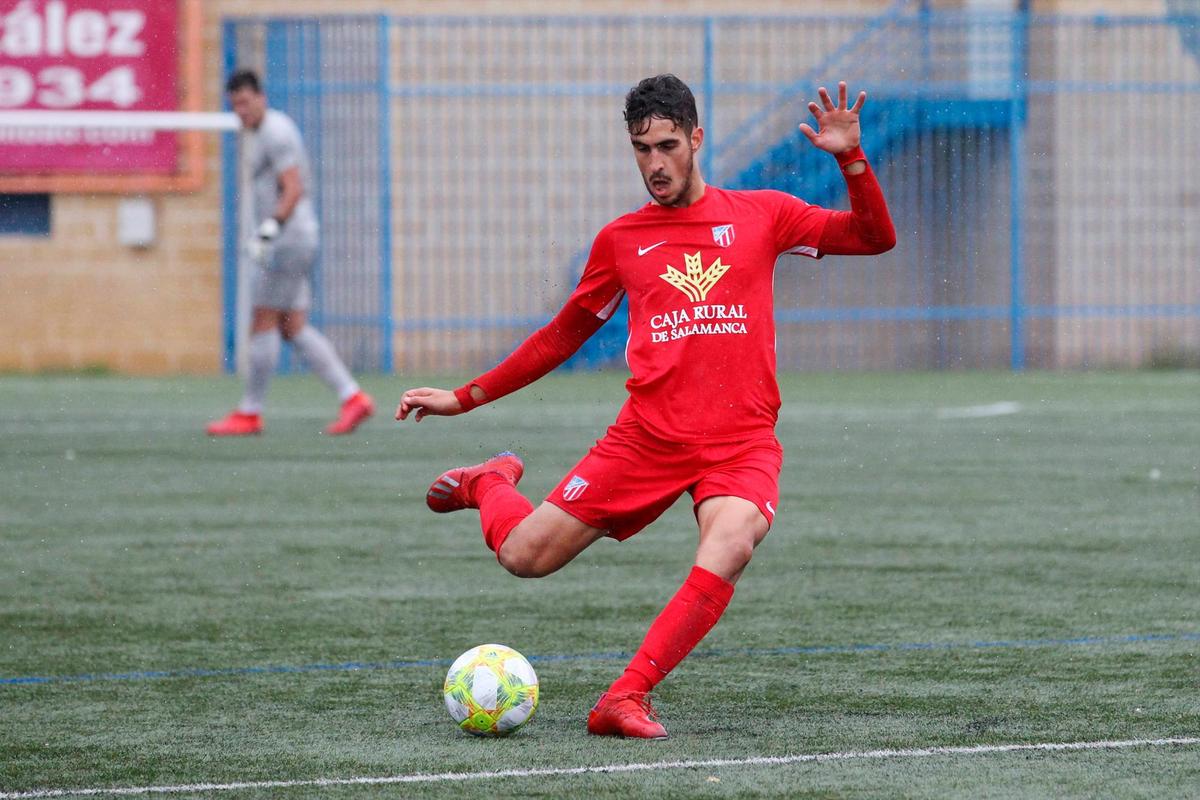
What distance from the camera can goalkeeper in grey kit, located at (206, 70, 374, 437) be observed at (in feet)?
42.1

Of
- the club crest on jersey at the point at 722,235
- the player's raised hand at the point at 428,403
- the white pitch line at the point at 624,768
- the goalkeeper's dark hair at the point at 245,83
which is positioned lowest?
the white pitch line at the point at 624,768

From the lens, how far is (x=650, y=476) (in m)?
5.18

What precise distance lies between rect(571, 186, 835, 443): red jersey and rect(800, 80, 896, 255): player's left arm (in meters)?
0.11

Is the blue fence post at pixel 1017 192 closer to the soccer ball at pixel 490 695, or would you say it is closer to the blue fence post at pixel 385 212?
the blue fence post at pixel 385 212

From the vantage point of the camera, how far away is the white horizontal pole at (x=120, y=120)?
19.9 m

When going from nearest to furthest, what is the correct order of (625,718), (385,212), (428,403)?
(625,718) < (428,403) < (385,212)

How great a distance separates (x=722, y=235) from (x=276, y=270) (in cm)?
812

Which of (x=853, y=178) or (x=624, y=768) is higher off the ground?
(x=853, y=178)

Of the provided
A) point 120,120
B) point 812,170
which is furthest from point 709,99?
point 120,120

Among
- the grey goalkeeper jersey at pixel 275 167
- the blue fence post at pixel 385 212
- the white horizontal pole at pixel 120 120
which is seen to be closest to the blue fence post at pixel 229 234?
the white horizontal pole at pixel 120 120

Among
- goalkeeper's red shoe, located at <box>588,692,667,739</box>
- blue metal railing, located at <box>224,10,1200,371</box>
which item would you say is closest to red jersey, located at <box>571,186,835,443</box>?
goalkeeper's red shoe, located at <box>588,692,667,739</box>

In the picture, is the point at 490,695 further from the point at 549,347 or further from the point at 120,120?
the point at 120,120

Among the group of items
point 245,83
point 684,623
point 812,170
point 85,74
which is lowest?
point 684,623

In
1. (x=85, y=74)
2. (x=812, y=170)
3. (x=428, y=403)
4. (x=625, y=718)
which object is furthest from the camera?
(x=812, y=170)
